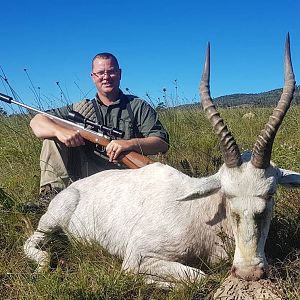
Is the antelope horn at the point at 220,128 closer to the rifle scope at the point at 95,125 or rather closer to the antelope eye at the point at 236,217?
the antelope eye at the point at 236,217

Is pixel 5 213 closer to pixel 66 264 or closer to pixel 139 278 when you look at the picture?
pixel 66 264

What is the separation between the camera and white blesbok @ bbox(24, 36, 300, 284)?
3.84m

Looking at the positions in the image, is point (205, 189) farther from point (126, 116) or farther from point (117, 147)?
point (126, 116)

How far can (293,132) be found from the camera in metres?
9.07

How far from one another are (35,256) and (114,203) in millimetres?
917

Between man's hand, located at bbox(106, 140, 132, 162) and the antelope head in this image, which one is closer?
the antelope head

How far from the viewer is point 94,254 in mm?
4676

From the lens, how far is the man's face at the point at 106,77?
7.08 meters

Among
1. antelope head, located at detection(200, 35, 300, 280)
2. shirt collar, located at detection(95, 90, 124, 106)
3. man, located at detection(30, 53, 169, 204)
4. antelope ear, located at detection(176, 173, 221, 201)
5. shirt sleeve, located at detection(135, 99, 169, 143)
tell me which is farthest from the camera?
shirt collar, located at detection(95, 90, 124, 106)

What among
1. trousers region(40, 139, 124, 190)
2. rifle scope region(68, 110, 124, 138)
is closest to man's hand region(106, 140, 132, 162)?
rifle scope region(68, 110, 124, 138)

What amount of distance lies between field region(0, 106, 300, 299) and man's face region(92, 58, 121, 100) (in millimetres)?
1264

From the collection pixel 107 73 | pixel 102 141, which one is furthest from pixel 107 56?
pixel 102 141

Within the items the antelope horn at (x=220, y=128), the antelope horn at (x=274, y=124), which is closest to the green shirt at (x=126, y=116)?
the antelope horn at (x=220, y=128)

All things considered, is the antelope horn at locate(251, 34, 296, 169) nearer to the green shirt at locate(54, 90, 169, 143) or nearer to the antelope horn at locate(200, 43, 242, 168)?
the antelope horn at locate(200, 43, 242, 168)
